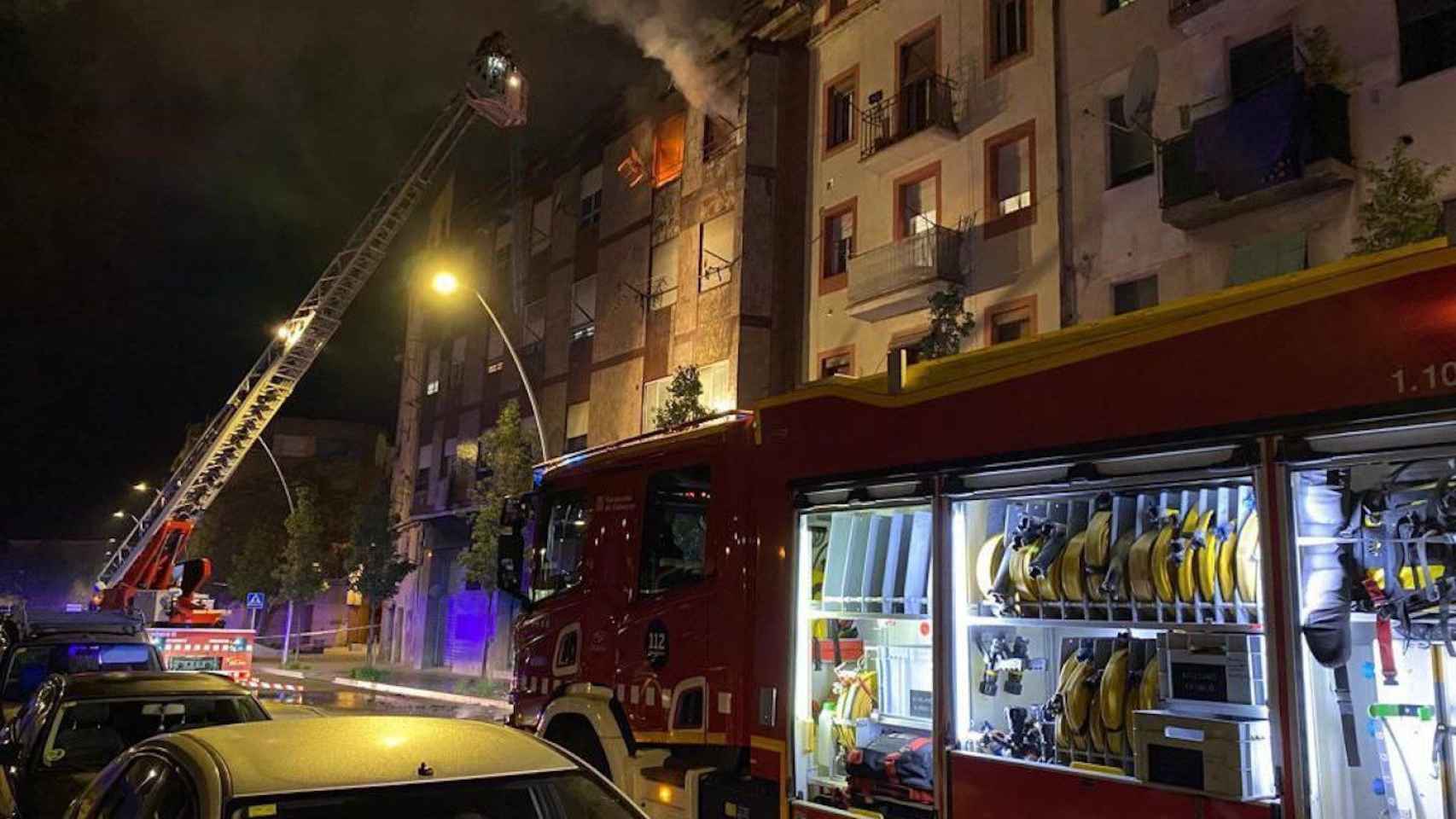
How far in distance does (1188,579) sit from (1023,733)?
1.10m

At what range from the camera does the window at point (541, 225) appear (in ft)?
101

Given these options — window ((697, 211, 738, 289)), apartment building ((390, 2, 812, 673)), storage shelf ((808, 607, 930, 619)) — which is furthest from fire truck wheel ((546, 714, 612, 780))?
window ((697, 211, 738, 289))

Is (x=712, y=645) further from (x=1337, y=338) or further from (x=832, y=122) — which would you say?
(x=832, y=122)

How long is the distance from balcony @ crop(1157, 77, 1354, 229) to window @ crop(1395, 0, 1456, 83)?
2.42 ft

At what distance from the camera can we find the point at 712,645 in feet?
21.1

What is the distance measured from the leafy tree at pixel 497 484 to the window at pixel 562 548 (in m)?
15.4

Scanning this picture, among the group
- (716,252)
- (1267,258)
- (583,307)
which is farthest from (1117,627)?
(583,307)

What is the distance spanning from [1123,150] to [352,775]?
1473 cm

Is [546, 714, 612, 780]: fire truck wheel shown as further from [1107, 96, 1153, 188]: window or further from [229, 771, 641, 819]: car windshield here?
[1107, 96, 1153, 188]: window

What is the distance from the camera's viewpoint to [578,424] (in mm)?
27469

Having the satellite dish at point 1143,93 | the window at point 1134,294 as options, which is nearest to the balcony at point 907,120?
the satellite dish at point 1143,93

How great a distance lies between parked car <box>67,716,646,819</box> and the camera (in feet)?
10.1

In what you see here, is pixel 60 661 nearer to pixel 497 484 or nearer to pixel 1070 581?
pixel 1070 581

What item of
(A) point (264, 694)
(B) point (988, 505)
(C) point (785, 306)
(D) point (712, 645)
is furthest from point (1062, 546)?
(A) point (264, 694)
